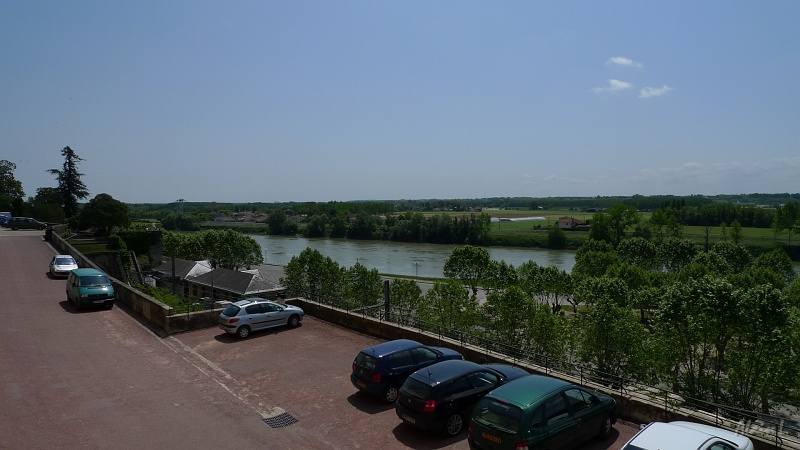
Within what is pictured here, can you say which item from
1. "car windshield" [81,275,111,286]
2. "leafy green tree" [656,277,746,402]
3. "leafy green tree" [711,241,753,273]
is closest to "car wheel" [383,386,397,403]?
"car windshield" [81,275,111,286]

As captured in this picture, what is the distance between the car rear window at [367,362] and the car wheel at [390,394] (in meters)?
0.53

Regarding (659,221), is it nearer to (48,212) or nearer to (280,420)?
(48,212)

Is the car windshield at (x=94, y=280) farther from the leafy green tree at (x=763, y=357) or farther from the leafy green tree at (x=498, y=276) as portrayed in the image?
the leafy green tree at (x=498, y=276)

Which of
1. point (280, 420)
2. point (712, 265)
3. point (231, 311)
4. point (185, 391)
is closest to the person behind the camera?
point (280, 420)

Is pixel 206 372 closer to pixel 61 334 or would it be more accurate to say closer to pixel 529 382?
pixel 61 334

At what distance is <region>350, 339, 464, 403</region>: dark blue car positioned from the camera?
10414mm

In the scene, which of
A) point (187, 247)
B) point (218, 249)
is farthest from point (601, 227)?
point (187, 247)

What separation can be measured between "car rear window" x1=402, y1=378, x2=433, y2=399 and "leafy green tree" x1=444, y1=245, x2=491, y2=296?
44.2m

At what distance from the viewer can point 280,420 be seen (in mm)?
9836

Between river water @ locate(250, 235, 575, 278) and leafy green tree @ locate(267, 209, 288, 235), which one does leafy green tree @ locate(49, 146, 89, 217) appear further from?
leafy green tree @ locate(267, 209, 288, 235)

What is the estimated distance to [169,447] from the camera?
8.67 meters

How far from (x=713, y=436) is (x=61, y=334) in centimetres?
1732

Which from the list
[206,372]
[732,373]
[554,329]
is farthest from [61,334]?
[732,373]

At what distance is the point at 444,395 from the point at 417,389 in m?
0.50
